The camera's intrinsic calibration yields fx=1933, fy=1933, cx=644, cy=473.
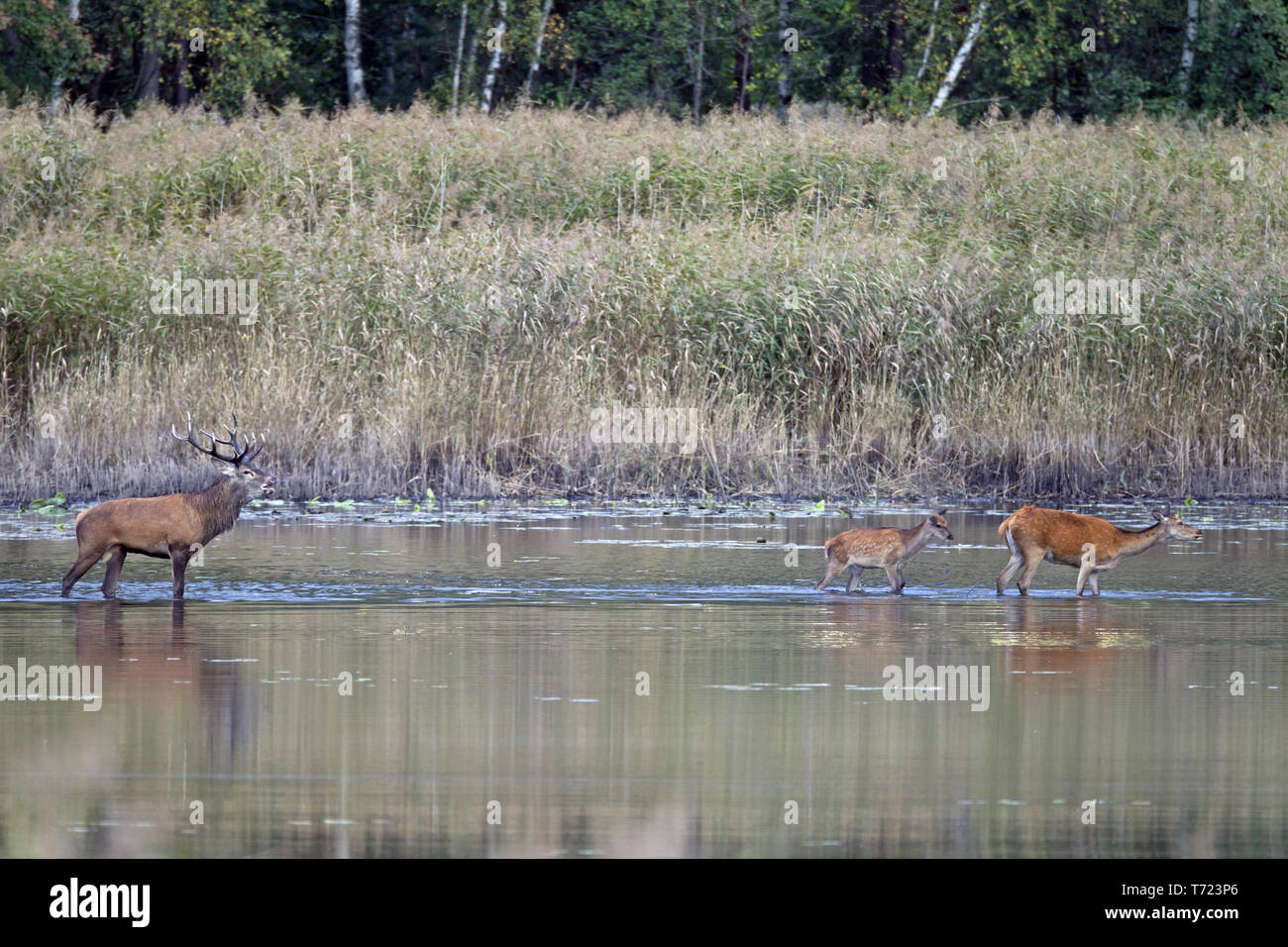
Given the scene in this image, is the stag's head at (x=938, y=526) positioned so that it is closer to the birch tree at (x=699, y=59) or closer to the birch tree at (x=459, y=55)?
the birch tree at (x=459, y=55)

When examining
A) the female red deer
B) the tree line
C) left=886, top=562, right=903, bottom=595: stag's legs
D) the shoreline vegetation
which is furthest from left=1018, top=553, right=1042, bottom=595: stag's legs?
the tree line

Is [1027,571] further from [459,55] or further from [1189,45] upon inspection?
[1189,45]

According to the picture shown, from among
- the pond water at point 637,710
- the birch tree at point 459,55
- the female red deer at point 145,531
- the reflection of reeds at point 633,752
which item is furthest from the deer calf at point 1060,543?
the birch tree at point 459,55

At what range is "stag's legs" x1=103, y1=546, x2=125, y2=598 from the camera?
41.9ft

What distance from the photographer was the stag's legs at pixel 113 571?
12.8m

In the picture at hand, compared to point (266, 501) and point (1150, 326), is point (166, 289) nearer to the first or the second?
point (266, 501)

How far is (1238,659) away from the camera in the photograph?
34.4 ft

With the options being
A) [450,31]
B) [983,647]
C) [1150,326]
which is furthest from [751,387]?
[450,31]

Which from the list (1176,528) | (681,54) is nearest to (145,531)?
(1176,528)

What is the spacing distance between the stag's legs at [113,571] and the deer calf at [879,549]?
4.72 m

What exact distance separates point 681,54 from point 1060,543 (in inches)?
1259

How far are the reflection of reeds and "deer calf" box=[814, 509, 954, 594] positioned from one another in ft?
6.61
